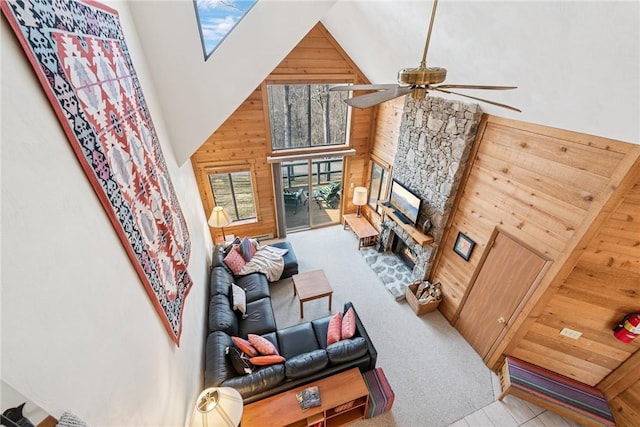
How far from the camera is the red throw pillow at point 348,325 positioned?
10.8 ft

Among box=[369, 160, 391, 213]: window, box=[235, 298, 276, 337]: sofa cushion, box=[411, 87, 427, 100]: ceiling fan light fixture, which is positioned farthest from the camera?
box=[369, 160, 391, 213]: window

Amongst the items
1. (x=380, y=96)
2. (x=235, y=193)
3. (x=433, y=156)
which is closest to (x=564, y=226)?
(x=433, y=156)

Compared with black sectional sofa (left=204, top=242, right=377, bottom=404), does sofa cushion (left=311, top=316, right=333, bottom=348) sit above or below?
below

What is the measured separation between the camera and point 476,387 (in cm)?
337

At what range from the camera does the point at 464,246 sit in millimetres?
3719

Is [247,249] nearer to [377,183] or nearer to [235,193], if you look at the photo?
[235,193]

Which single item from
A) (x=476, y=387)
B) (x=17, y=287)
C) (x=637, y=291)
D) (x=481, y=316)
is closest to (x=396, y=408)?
(x=476, y=387)

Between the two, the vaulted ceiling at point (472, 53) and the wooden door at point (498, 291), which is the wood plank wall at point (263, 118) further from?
the wooden door at point (498, 291)

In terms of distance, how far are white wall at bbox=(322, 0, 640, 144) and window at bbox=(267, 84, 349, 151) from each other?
6.83 feet

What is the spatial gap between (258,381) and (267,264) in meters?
2.19

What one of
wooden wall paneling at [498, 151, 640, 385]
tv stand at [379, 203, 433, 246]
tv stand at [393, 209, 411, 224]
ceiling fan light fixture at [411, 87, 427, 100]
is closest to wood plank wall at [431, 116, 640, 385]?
wooden wall paneling at [498, 151, 640, 385]

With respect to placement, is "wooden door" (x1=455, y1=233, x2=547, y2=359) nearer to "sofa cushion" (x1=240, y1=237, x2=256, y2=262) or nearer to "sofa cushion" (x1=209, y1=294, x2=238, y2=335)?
"sofa cushion" (x1=209, y1=294, x2=238, y2=335)

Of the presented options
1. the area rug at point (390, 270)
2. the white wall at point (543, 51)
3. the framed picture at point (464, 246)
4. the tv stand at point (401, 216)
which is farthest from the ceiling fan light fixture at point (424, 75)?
the area rug at point (390, 270)

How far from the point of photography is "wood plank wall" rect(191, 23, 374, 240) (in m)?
4.70
